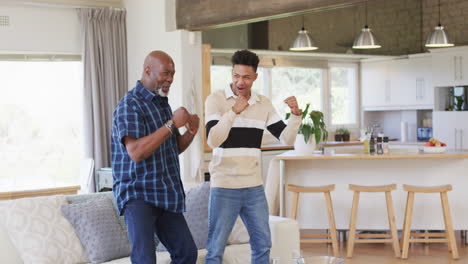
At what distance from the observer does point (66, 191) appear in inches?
239

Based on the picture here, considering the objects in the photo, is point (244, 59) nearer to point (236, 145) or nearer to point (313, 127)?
point (236, 145)

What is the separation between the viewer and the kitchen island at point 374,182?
22.2ft

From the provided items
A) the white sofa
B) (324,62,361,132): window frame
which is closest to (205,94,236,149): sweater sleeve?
the white sofa

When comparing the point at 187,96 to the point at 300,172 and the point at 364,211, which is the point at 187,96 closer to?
the point at 300,172

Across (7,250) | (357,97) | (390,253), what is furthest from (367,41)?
(7,250)

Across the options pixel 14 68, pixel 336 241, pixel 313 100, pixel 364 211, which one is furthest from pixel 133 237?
pixel 313 100

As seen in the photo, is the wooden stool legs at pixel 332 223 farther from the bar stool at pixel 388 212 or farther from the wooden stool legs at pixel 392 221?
the wooden stool legs at pixel 392 221

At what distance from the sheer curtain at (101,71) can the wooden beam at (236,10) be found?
1.27 metres

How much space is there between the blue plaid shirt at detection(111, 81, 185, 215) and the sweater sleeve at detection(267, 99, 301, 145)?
86cm

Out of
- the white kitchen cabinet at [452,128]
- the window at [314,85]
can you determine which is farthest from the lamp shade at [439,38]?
the window at [314,85]

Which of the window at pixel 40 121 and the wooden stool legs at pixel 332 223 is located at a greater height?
the window at pixel 40 121

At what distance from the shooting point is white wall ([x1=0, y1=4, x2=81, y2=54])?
7.78m

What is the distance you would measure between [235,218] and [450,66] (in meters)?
6.76

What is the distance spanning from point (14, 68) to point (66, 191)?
253 cm
